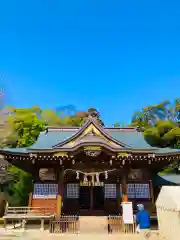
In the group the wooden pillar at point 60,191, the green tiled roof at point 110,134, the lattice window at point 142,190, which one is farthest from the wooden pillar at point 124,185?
the wooden pillar at point 60,191

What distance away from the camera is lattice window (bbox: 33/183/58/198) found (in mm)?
15320

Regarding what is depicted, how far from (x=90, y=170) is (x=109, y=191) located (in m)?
2.51

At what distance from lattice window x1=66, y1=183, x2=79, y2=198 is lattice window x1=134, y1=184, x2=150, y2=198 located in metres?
4.16

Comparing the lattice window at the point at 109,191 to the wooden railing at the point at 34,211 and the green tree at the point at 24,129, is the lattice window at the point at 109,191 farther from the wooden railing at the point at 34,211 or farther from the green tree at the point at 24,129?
the green tree at the point at 24,129

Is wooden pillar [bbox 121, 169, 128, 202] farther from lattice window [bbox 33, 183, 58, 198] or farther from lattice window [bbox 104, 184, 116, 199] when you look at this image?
lattice window [bbox 33, 183, 58, 198]

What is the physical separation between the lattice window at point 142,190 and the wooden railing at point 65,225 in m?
4.87

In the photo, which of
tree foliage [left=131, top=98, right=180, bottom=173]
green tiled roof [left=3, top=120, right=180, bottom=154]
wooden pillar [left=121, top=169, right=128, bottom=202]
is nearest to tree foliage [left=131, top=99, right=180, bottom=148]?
tree foliage [left=131, top=98, right=180, bottom=173]

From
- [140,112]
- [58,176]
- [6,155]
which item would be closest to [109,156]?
[58,176]

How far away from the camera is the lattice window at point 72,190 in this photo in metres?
16.0

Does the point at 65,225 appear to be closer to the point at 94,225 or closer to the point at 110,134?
the point at 94,225

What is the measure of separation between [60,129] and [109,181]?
21.5 feet

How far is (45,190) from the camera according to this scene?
1545 cm

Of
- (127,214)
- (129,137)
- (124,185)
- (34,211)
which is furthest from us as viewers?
(129,137)

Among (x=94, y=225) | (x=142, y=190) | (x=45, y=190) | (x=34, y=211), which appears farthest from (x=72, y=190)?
(x=142, y=190)
